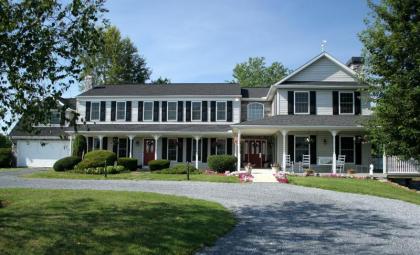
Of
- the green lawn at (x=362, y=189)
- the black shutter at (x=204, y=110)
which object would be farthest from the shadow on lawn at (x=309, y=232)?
the black shutter at (x=204, y=110)

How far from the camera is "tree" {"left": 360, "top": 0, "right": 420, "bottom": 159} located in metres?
17.7

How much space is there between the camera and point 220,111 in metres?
30.5

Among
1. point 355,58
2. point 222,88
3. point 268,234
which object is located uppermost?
point 355,58

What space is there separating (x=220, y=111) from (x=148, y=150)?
6055 mm

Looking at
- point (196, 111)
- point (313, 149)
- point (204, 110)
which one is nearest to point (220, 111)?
point (204, 110)

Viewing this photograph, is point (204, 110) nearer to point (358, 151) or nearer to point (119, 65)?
point (358, 151)

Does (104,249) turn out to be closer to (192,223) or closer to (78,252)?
(78,252)

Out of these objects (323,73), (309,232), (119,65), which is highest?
(119,65)

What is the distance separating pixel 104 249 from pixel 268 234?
3.46 meters

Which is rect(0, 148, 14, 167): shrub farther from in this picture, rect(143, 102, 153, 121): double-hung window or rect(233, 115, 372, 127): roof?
rect(233, 115, 372, 127): roof

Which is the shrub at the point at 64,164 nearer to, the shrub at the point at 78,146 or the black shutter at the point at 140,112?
the shrub at the point at 78,146

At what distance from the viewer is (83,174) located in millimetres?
23625

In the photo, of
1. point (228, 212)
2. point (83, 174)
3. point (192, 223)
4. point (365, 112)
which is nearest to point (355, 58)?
point (365, 112)

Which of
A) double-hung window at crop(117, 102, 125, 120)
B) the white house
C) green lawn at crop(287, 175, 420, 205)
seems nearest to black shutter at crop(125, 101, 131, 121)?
the white house
